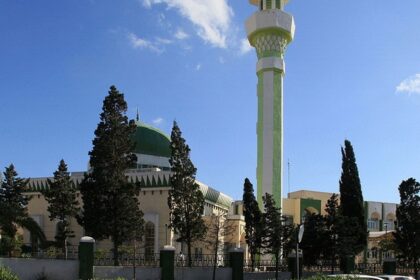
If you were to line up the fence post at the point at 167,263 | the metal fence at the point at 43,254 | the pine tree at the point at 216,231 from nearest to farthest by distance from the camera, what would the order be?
the fence post at the point at 167,263
the metal fence at the point at 43,254
the pine tree at the point at 216,231

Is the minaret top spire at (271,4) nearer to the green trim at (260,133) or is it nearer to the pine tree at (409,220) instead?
the green trim at (260,133)

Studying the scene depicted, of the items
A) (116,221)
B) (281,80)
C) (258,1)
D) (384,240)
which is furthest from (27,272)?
(384,240)

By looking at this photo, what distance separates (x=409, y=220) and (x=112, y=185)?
16.3 meters

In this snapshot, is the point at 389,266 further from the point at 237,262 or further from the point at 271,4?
the point at 271,4

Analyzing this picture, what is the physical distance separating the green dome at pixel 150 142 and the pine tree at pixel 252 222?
10.4 m

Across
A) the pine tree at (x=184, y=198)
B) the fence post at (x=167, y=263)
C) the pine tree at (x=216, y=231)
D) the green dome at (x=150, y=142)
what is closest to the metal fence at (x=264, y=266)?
the pine tree at (x=216, y=231)

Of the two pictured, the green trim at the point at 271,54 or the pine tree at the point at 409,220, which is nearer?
the pine tree at the point at 409,220

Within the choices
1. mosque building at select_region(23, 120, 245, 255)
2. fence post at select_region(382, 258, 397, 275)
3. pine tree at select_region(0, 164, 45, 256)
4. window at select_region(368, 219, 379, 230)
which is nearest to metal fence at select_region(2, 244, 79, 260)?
pine tree at select_region(0, 164, 45, 256)

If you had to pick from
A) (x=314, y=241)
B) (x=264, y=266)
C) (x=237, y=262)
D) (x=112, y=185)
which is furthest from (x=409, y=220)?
(x=112, y=185)

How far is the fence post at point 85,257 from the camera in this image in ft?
72.6

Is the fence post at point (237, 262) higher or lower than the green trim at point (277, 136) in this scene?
lower

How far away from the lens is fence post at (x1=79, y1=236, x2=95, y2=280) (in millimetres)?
22125

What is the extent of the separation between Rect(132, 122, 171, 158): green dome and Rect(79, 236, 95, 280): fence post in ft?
61.5

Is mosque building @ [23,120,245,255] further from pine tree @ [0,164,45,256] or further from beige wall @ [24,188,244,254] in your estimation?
pine tree @ [0,164,45,256]
